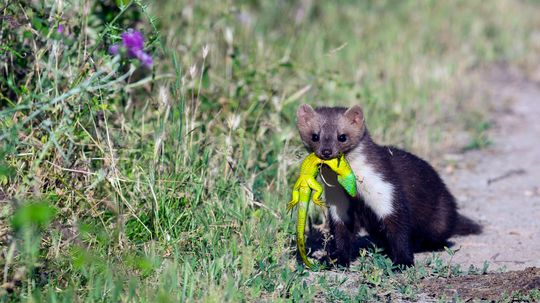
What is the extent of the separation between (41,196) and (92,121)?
64 cm

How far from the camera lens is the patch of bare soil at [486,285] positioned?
15.5 feet

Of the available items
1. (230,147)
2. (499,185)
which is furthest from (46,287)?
(499,185)

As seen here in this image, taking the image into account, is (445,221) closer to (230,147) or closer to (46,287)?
(230,147)

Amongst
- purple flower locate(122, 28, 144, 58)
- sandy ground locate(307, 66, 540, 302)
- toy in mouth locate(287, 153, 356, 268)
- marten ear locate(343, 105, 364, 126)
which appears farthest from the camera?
marten ear locate(343, 105, 364, 126)

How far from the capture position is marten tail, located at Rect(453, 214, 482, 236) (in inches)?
243

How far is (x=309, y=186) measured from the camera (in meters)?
5.15

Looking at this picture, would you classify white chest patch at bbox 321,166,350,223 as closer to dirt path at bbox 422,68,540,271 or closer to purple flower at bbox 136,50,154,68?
dirt path at bbox 422,68,540,271

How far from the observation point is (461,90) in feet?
31.7

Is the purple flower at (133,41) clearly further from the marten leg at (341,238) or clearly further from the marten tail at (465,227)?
the marten tail at (465,227)

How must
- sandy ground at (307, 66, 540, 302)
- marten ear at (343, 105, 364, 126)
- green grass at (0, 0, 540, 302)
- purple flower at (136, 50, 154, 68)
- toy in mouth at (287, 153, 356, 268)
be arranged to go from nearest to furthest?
green grass at (0, 0, 540, 302) < sandy ground at (307, 66, 540, 302) < toy in mouth at (287, 153, 356, 268) < purple flower at (136, 50, 154, 68) < marten ear at (343, 105, 364, 126)

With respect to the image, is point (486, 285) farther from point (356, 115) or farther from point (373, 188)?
point (356, 115)

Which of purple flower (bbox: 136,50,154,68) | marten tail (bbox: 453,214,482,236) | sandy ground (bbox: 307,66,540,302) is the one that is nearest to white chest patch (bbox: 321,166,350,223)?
sandy ground (bbox: 307,66,540,302)

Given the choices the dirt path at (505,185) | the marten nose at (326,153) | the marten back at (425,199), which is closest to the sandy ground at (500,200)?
the dirt path at (505,185)

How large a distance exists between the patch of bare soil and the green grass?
132 mm
